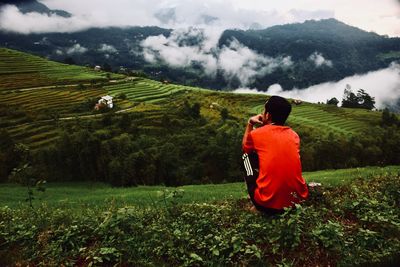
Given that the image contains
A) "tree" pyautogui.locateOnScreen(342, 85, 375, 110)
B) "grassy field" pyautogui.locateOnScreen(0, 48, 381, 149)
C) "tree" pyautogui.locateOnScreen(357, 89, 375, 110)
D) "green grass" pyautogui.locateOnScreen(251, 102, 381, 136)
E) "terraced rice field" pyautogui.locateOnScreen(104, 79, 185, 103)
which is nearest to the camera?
"grassy field" pyautogui.locateOnScreen(0, 48, 381, 149)

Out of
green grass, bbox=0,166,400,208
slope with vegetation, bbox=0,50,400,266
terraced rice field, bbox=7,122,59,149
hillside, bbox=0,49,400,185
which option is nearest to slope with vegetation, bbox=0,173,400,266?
slope with vegetation, bbox=0,50,400,266

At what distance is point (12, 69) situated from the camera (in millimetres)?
146250

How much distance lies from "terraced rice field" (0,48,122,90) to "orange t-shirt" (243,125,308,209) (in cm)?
12646

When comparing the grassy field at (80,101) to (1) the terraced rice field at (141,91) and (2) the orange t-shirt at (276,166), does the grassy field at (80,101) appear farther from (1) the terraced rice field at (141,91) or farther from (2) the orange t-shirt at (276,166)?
(2) the orange t-shirt at (276,166)

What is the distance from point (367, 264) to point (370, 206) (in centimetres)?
232

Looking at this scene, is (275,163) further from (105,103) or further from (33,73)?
(33,73)

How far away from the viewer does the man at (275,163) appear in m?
7.95

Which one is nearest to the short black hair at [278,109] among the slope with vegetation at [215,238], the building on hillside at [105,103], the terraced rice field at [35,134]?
the slope with vegetation at [215,238]

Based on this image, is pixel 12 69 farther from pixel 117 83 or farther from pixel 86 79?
pixel 117 83

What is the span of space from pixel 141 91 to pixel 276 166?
131 meters

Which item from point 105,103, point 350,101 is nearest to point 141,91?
point 105,103

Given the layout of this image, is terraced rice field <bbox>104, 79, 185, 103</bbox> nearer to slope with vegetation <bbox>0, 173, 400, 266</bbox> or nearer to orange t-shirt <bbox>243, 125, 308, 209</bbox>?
slope with vegetation <bbox>0, 173, 400, 266</bbox>

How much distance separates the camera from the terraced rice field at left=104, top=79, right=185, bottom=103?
126875 mm

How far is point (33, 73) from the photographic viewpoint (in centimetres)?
14638
